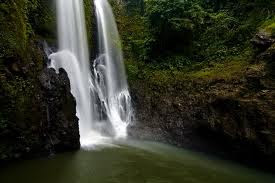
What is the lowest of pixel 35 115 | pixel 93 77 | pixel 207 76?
pixel 35 115

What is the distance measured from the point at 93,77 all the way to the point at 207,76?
17.9 ft

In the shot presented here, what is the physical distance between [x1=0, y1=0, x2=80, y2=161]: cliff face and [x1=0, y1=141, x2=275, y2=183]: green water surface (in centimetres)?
54

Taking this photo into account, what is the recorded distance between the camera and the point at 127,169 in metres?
9.23

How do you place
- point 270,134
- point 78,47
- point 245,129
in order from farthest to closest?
point 78,47
point 245,129
point 270,134

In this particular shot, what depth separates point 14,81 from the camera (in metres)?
9.54

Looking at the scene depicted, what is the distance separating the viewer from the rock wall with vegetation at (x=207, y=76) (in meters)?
10.9

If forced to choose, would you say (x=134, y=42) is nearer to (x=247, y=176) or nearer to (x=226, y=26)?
(x=226, y=26)

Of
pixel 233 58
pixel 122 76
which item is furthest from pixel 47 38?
pixel 233 58

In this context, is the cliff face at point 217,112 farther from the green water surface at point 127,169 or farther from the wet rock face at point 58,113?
the wet rock face at point 58,113

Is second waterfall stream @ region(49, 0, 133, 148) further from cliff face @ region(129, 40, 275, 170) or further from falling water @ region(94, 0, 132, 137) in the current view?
cliff face @ region(129, 40, 275, 170)

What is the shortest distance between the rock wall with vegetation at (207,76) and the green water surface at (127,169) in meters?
1.12

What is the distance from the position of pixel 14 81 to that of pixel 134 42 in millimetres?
9160

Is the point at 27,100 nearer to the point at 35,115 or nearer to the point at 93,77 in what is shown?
the point at 35,115

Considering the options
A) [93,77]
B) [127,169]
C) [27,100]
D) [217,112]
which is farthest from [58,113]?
[217,112]
